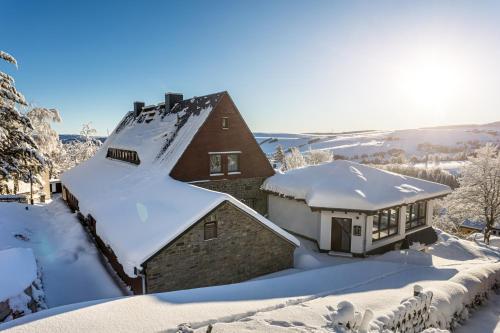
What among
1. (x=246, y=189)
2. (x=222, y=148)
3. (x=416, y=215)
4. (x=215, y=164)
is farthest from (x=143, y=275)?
(x=416, y=215)

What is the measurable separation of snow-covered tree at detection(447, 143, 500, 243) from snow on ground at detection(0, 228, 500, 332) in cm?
1914

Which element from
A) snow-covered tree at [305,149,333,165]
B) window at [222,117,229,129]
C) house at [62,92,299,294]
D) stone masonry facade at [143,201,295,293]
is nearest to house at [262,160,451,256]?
house at [62,92,299,294]

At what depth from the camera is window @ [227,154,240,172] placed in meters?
19.8

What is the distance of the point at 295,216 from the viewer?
1773 centimetres

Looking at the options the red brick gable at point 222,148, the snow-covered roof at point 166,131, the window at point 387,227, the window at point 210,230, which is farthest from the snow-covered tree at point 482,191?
the window at point 210,230

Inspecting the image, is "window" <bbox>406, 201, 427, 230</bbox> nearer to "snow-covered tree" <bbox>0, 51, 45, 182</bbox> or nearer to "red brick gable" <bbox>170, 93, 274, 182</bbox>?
"red brick gable" <bbox>170, 93, 274, 182</bbox>

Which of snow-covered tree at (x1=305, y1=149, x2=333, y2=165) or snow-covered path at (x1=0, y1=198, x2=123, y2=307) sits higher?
snow-covered tree at (x1=305, y1=149, x2=333, y2=165)

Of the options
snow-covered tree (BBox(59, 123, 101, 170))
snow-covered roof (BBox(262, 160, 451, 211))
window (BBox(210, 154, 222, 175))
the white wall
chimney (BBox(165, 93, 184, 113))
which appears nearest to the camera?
snow-covered roof (BBox(262, 160, 451, 211))

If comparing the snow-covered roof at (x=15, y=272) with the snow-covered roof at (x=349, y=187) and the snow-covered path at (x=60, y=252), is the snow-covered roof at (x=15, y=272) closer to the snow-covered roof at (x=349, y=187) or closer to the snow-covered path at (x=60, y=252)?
the snow-covered path at (x=60, y=252)

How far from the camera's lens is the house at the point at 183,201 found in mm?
10820

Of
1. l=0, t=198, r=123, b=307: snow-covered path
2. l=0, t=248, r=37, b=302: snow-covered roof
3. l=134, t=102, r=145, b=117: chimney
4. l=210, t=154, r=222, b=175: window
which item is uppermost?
l=134, t=102, r=145, b=117: chimney

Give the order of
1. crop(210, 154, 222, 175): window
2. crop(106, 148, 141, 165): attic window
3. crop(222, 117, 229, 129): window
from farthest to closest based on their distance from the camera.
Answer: crop(106, 148, 141, 165): attic window
crop(222, 117, 229, 129): window
crop(210, 154, 222, 175): window

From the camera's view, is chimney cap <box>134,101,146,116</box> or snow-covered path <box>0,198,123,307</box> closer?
snow-covered path <box>0,198,123,307</box>

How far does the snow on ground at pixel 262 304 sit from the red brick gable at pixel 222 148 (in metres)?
9.81
